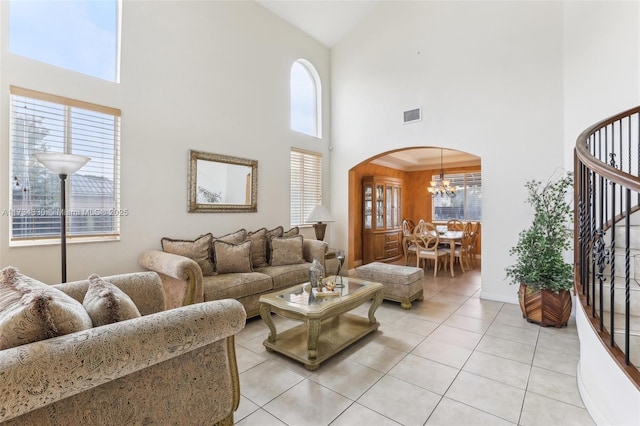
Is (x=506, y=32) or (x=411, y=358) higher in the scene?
(x=506, y=32)

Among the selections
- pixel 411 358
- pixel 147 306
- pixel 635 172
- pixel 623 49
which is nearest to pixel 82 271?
pixel 147 306

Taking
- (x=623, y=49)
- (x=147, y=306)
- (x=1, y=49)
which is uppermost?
(x=623, y=49)

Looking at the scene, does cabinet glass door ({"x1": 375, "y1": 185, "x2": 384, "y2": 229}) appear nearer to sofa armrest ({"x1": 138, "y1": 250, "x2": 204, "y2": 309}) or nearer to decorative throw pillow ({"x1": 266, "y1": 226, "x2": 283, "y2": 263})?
decorative throw pillow ({"x1": 266, "y1": 226, "x2": 283, "y2": 263})

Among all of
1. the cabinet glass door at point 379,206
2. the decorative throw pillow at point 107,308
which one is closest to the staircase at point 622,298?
the decorative throw pillow at point 107,308

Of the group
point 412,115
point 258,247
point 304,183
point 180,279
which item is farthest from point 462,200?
point 180,279

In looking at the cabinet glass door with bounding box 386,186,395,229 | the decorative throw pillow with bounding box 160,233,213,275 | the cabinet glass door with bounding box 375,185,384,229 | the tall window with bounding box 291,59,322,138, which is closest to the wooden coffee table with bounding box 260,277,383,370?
the decorative throw pillow with bounding box 160,233,213,275

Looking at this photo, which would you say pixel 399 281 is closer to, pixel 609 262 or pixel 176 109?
pixel 609 262

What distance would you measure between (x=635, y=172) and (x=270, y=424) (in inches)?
160

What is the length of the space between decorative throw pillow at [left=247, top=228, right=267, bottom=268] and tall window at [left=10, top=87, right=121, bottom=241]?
1.58 metres

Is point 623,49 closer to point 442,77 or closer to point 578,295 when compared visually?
point 442,77

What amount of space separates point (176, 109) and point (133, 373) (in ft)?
11.0

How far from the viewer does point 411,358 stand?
2.56 metres

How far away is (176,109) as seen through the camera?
3.79 meters

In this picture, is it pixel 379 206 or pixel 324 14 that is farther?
pixel 379 206
